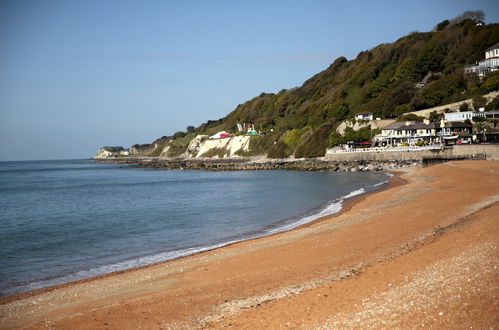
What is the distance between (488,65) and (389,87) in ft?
66.5

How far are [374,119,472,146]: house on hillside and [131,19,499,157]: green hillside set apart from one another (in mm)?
11046

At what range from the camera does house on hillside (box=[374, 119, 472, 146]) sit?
194 ft

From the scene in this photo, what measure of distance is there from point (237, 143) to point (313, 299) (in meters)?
117

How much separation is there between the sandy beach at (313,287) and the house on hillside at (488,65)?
72.3 metres

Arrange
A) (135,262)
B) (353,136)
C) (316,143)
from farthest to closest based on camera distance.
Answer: (316,143)
(353,136)
(135,262)

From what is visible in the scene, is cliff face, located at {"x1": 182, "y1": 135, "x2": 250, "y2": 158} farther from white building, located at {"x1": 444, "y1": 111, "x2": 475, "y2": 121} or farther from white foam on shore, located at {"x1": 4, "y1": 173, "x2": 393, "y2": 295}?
white foam on shore, located at {"x1": 4, "y1": 173, "x2": 393, "y2": 295}

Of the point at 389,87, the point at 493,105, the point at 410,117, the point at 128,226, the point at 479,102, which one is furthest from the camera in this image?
the point at 389,87

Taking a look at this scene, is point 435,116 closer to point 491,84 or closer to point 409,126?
point 409,126

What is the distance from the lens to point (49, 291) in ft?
42.3

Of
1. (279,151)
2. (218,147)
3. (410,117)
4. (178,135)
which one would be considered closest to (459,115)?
(410,117)

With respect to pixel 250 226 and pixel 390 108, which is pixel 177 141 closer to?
pixel 390 108

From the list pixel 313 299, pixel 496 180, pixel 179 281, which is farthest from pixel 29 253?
pixel 496 180

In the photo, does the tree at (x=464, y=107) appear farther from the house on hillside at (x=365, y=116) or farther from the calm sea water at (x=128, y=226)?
the calm sea water at (x=128, y=226)

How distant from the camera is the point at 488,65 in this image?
79.1 m
